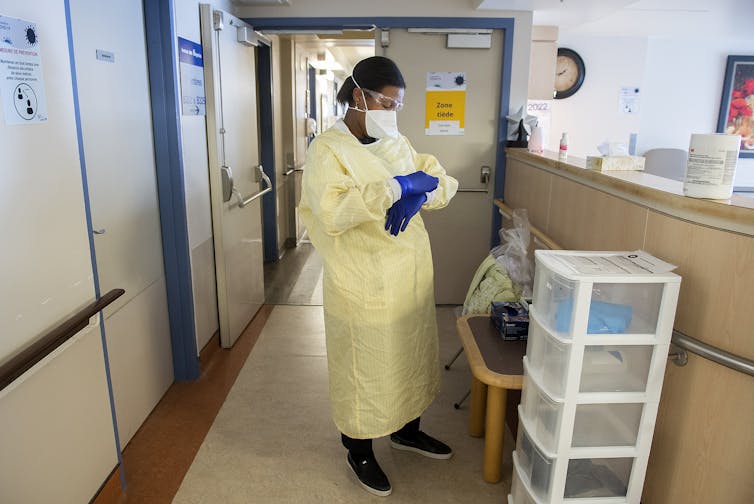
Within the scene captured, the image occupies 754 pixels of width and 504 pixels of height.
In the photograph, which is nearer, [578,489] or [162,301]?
[578,489]

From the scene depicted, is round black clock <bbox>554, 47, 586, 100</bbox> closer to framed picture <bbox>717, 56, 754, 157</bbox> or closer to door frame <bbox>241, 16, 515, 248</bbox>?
framed picture <bbox>717, 56, 754, 157</bbox>

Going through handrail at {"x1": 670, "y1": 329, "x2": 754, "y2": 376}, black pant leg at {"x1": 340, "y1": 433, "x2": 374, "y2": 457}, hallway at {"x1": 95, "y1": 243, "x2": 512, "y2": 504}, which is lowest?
hallway at {"x1": 95, "y1": 243, "x2": 512, "y2": 504}

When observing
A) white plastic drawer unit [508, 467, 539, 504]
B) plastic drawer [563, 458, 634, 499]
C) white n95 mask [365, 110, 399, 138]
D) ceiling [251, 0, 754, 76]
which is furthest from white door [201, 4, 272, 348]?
plastic drawer [563, 458, 634, 499]

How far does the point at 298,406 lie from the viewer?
2.61 metres

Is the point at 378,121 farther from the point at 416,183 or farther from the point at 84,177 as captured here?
the point at 84,177

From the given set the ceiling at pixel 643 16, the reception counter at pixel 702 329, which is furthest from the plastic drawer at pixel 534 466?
the ceiling at pixel 643 16

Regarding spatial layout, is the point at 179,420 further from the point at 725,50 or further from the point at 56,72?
the point at 725,50

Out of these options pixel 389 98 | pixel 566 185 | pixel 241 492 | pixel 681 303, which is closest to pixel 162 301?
pixel 241 492

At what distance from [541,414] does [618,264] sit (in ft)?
1.65

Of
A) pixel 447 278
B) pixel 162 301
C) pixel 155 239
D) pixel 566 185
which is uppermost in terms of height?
pixel 566 185

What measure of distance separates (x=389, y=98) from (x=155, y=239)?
1351mm

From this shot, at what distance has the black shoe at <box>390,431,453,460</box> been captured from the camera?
223 centimetres

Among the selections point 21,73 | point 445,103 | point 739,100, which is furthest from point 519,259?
point 739,100

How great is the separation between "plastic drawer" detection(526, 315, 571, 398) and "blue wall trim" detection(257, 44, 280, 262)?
351 centimetres
